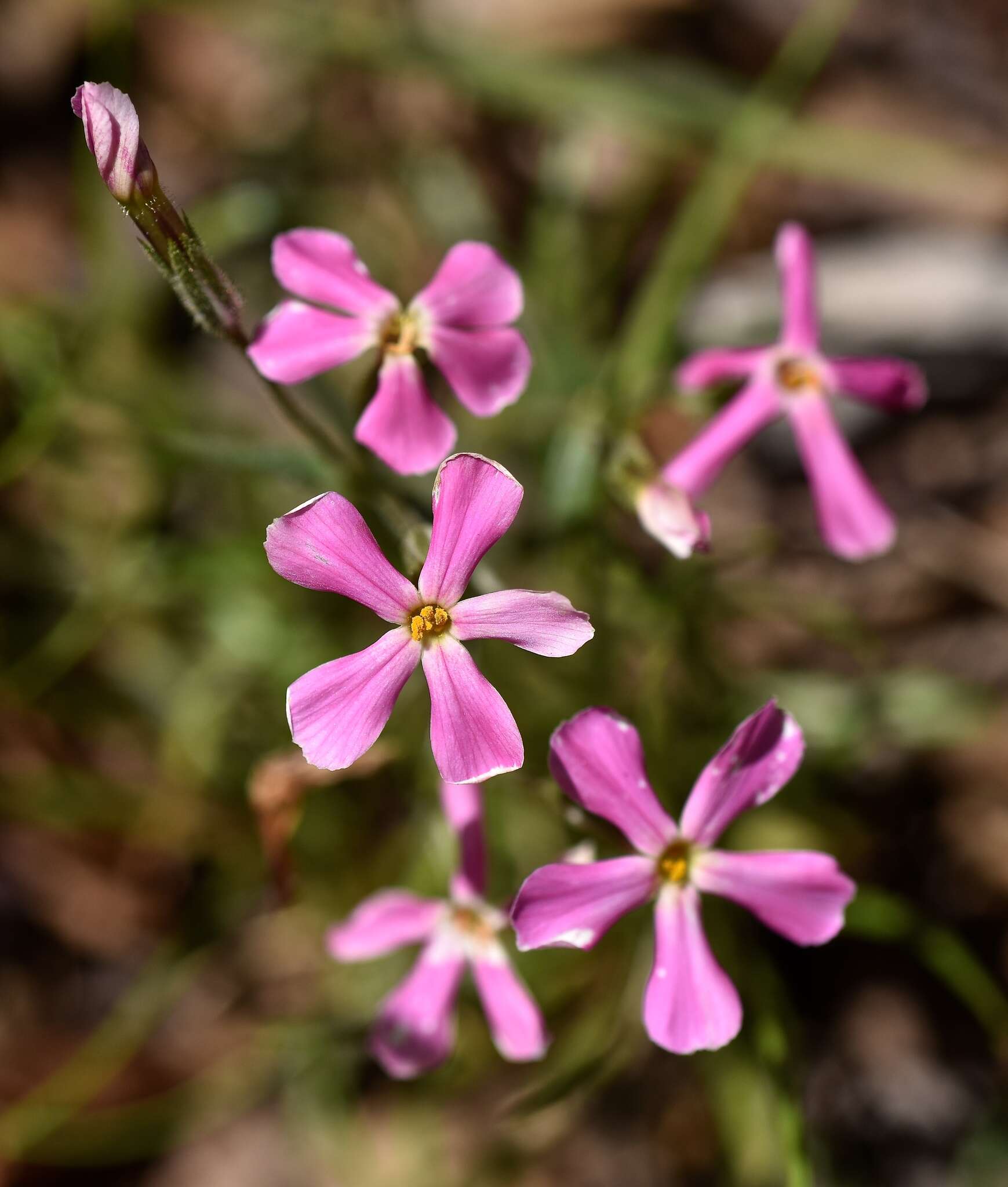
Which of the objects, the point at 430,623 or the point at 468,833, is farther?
the point at 468,833

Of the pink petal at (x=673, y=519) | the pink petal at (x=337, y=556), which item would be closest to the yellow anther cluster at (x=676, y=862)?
the pink petal at (x=673, y=519)

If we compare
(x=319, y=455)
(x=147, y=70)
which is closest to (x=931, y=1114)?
(x=319, y=455)

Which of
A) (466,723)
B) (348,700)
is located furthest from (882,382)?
(348,700)

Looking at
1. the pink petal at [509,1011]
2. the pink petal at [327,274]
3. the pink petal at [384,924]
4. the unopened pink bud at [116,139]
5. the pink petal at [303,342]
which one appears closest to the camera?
the unopened pink bud at [116,139]

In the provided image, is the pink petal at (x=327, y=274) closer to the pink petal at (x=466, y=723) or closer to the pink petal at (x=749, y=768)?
the pink petal at (x=466, y=723)

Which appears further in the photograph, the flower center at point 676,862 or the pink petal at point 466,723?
the flower center at point 676,862

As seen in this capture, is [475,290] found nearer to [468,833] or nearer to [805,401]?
[805,401]

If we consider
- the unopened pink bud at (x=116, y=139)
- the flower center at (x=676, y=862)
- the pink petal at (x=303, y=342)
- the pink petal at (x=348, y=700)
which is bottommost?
the flower center at (x=676, y=862)

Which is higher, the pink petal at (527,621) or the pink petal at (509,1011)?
the pink petal at (527,621)
